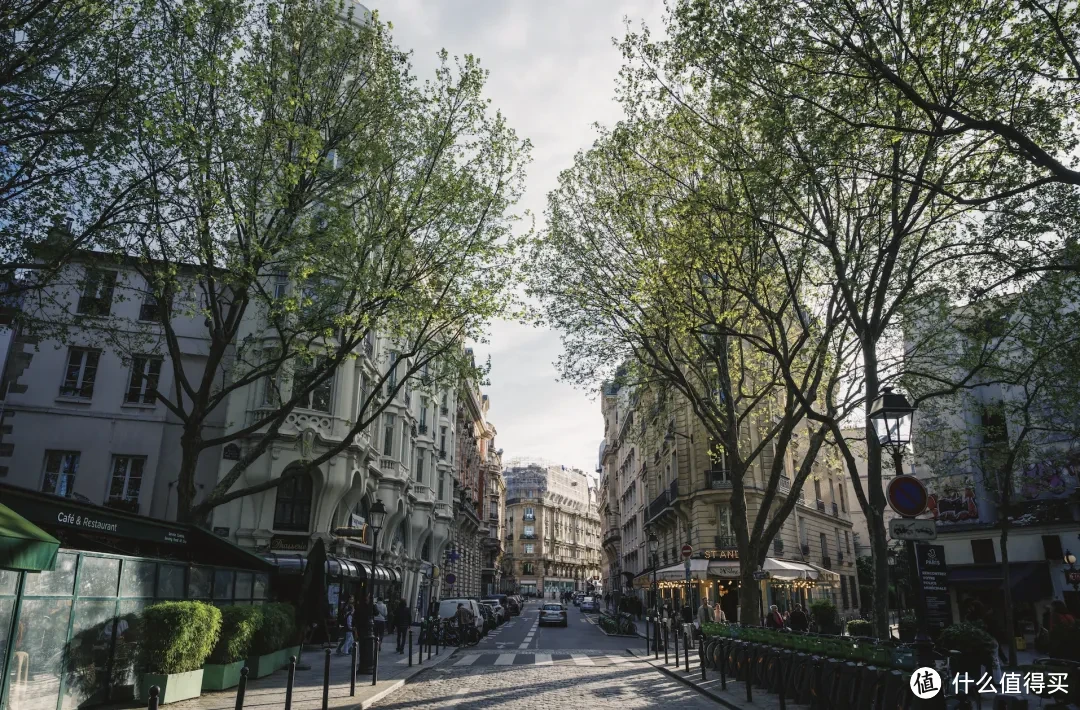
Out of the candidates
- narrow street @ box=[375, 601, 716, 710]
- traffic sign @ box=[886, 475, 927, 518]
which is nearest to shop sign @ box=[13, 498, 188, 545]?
narrow street @ box=[375, 601, 716, 710]

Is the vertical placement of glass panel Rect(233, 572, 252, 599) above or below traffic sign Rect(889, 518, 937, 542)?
below

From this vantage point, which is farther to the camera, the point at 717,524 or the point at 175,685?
the point at 717,524

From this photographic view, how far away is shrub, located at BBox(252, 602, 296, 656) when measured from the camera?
46.3 ft

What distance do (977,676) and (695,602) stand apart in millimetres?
31095

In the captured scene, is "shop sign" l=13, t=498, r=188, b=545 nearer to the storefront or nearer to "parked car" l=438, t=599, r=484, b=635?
the storefront

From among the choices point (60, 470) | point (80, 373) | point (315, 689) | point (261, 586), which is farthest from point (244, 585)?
point (80, 373)

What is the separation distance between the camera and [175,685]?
35.5ft

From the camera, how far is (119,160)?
13.4 m

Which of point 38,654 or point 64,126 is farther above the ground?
point 64,126

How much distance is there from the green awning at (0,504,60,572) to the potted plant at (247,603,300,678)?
680 cm

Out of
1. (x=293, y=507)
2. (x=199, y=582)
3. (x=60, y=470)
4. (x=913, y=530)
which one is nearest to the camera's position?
(x=913, y=530)

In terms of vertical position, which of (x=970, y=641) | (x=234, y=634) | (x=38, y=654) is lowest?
(x=234, y=634)

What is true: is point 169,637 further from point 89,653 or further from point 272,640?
point 272,640

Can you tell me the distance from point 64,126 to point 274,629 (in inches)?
427
